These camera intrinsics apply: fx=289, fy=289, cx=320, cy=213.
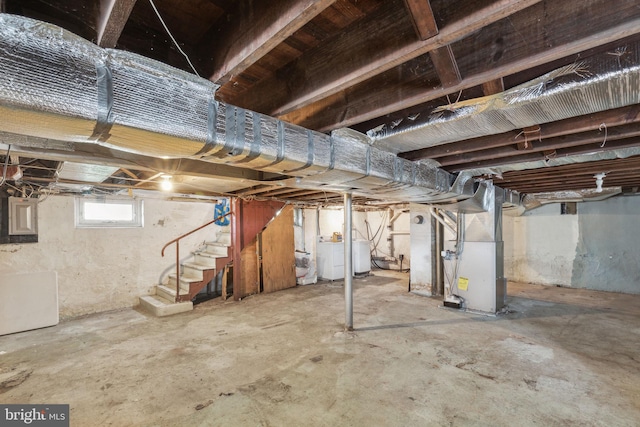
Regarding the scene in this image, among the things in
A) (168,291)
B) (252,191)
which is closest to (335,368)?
(252,191)

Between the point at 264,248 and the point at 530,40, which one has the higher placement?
the point at 530,40

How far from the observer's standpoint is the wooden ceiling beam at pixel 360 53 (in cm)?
89

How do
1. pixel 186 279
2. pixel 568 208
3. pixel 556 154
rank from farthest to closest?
1. pixel 568 208
2. pixel 186 279
3. pixel 556 154

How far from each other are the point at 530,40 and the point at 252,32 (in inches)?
39.3

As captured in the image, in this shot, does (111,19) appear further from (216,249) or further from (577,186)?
(577,186)

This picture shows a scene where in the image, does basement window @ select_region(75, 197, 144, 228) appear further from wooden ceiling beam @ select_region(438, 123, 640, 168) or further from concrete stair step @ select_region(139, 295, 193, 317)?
wooden ceiling beam @ select_region(438, 123, 640, 168)

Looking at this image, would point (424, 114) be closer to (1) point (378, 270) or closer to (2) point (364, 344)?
(2) point (364, 344)

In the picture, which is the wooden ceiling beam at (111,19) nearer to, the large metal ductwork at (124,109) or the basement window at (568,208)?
the large metal ductwork at (124,109)

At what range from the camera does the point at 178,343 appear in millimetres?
3156

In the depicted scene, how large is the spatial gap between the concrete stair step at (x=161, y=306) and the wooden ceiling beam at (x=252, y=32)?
390cm

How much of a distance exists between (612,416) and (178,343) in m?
3.70

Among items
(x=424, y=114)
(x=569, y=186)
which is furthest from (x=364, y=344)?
(x=569, y=186)

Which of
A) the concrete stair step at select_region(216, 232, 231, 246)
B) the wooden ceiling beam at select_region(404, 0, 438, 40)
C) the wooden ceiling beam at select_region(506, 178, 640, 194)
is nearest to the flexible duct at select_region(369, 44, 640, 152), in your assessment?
the wooden ceiling beam at select_region(404, 0, 438, 40)

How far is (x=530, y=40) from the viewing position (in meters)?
1.05
